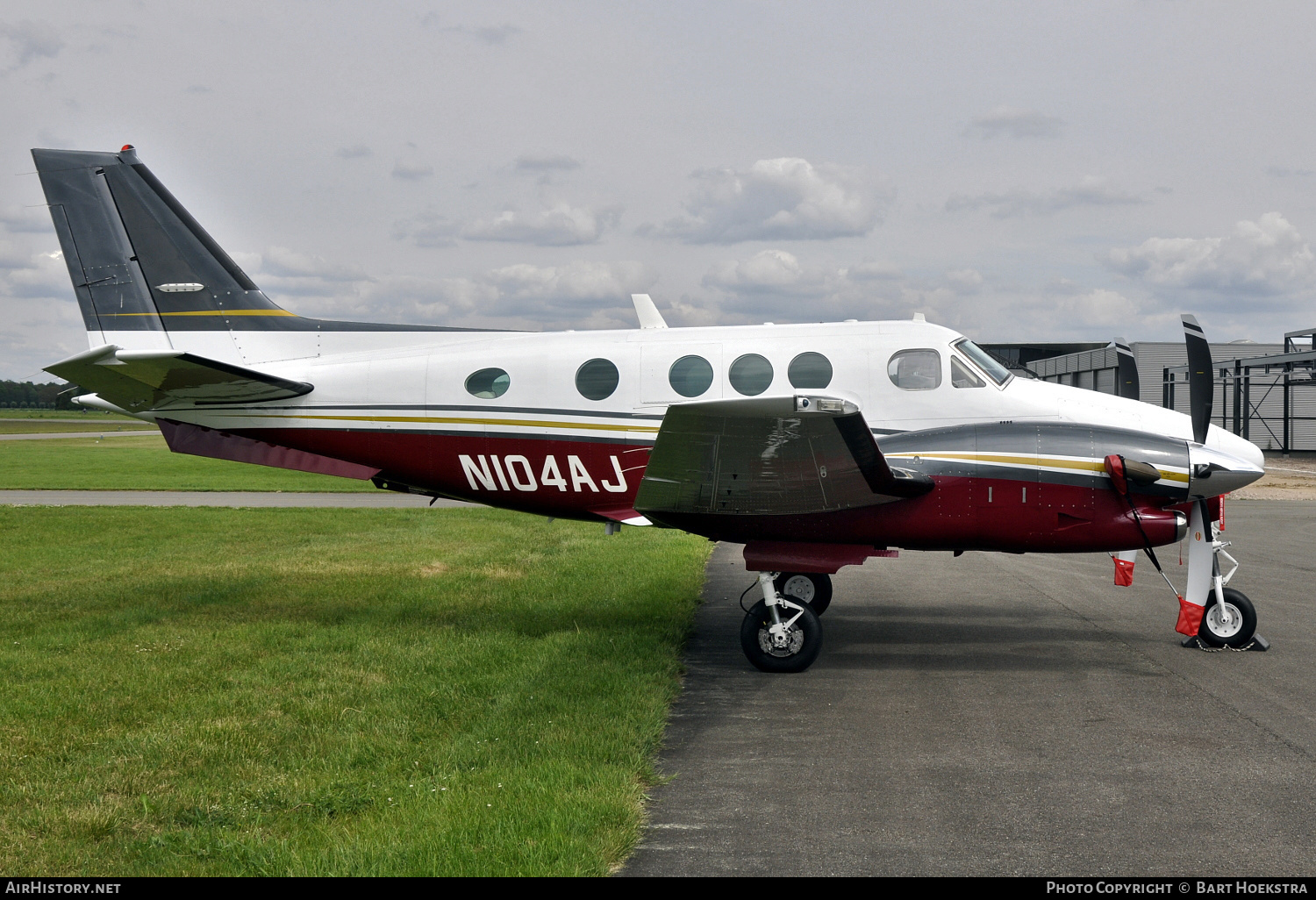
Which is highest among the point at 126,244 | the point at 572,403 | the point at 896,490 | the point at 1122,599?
the point at 126,244

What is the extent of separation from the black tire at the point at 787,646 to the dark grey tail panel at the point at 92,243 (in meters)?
7.52

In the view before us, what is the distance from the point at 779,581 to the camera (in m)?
11.1

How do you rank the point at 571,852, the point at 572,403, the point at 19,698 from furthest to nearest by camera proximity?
the point at 572,403 → the point at 19,698 → the point at 571,852

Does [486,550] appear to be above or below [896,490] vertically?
below

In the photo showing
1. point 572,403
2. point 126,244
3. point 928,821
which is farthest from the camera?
point 126,244

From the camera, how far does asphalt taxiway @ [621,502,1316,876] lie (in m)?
4.79

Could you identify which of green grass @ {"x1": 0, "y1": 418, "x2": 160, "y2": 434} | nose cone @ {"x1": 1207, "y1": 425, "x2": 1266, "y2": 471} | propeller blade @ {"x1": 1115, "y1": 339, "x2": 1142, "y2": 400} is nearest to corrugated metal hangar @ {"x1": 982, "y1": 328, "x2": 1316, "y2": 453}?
propeller blade @ {"x1": 1115, "y1": 339, "x2": 1142, "y2": 400}

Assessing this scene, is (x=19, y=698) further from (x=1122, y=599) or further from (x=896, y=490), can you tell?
(x=1122, y=599)

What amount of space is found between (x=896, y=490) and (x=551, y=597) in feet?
15.9

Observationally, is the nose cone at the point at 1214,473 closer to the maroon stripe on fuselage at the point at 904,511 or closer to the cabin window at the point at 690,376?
the maroon stripe on fuselage at the point at 904,511

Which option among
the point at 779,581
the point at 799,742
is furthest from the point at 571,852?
the point at 779,581

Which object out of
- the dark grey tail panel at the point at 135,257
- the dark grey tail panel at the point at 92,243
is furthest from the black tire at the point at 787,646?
the dark grey tail panel at the point at 92,243

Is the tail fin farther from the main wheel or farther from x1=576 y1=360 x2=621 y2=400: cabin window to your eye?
the main wheel

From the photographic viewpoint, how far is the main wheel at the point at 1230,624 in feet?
30.0
